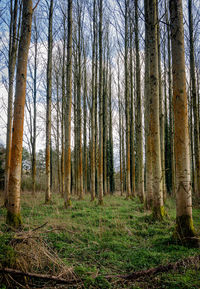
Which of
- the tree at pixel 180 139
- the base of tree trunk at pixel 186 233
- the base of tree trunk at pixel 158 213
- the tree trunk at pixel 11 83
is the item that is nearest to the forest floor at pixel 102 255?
the base of tree trunk at pixel 186 233

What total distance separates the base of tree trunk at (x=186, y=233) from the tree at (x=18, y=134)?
3.31 m

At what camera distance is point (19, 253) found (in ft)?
7.79

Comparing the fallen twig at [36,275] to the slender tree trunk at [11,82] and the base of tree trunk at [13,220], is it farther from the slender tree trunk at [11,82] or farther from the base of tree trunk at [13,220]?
the slender tree trunk at [11,82]

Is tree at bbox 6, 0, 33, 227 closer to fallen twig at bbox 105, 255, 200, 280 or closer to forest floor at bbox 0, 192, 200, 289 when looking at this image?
forest floor at bbox 0, 192, 200, 289

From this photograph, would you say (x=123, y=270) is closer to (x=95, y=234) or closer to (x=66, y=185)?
(x=95, y=234)

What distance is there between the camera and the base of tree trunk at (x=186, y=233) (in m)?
3.47

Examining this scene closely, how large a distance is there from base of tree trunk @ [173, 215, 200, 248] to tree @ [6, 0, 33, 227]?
3313 mm

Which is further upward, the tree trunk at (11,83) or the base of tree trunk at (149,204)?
the tree trunk at (11,83)

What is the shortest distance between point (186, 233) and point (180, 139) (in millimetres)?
1674

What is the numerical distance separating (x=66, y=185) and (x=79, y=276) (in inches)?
245

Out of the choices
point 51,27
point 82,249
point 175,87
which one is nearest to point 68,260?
point 82,249

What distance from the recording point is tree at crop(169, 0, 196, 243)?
362cm

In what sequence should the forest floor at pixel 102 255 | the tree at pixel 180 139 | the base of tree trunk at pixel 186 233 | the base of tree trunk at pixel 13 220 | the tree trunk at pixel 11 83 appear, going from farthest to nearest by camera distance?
1. the tree trunk at pixel 11 83
2. the base of tree trunk at pixel 13 220
3. the tree at pixel 180 139
4. the base of tree trunk at pixel 186 233
5. the forest floor at pixel 102 255

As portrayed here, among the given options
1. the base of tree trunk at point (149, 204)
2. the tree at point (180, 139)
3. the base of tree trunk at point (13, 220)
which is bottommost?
the base of tree trunk at point (149, 204)
